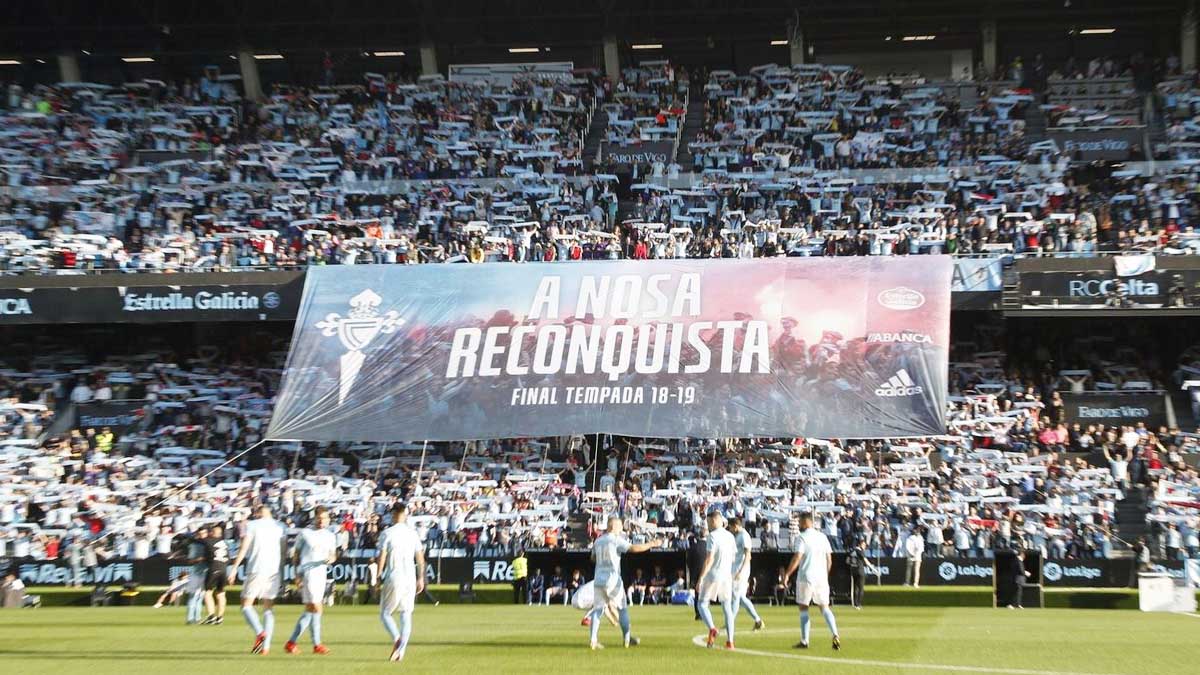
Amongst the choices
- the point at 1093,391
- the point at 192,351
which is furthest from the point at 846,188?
the point at 192,351

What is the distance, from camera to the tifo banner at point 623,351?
111 ft

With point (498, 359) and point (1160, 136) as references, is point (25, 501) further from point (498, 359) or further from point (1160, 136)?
point (1160, 136)

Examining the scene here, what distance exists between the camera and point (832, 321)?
34750 millimetres

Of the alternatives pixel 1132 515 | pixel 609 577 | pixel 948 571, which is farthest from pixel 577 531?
pixel 609 577

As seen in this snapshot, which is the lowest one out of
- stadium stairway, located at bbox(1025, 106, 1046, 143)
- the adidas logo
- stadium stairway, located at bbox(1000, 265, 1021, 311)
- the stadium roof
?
the adidas logo

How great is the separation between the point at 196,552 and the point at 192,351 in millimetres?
15969

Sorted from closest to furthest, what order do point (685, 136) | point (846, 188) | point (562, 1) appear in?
point (846, 188) < point (685, 136) < point (562, 1)

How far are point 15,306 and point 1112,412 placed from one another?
2929cm

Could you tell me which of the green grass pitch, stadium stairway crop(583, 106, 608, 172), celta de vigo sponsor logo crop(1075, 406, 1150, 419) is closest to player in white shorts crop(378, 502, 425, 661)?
the green grass pitch

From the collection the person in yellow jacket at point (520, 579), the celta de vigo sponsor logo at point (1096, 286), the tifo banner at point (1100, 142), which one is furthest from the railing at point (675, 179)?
the person in yellow jacket at point (520, 579)

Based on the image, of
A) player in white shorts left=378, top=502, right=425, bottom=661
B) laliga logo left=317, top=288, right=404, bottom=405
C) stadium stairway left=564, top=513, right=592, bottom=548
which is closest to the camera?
player in white shorts left=378, top=502, right=425, bottom=661

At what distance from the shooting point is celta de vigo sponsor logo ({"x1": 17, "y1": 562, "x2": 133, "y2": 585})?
1227 inches

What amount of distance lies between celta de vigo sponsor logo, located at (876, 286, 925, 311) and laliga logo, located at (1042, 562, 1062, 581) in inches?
283

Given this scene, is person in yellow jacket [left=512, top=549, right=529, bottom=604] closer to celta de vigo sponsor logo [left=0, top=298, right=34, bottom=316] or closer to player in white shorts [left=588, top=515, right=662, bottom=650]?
player in white shorts [left=588, top=515, right=662, bottom=650]
